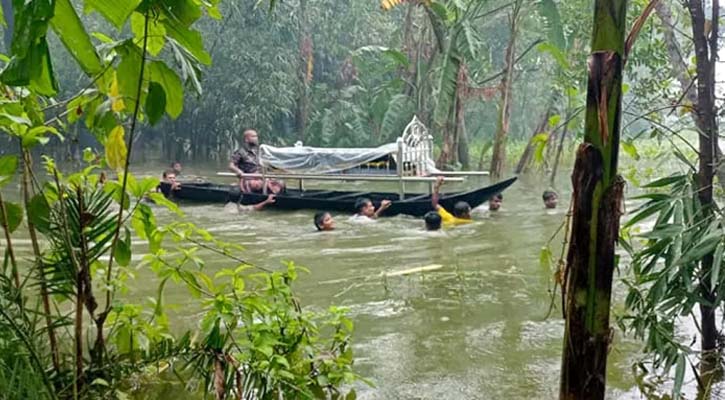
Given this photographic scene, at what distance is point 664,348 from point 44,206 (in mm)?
2760

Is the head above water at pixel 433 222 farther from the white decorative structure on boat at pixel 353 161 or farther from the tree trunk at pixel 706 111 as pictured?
the tree trunk at pixel 706 111

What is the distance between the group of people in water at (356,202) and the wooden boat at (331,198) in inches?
5.1

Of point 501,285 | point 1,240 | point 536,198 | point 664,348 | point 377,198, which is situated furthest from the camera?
point 536,198

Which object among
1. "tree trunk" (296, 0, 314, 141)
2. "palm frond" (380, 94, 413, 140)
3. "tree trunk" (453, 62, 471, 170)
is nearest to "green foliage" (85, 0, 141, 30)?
"tree trunk" (453, 62, 471, 170)

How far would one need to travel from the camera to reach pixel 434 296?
6.21 metres

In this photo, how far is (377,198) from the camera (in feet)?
39.2

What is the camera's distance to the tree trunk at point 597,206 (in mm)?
1865

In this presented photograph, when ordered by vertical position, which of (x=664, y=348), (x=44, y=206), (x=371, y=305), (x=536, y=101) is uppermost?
(x=536, y=101)

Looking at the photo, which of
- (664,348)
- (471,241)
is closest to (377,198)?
(471,241)

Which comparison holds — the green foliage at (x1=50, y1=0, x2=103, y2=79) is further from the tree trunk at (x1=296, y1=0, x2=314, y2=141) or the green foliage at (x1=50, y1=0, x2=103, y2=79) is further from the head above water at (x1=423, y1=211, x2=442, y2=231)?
the tree trunk at (x1=296, y1=0, x2=314, y2=141)

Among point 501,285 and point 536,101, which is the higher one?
point 536,101

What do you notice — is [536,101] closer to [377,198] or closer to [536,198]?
[536,198]

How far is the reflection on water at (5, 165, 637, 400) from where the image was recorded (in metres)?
4.17

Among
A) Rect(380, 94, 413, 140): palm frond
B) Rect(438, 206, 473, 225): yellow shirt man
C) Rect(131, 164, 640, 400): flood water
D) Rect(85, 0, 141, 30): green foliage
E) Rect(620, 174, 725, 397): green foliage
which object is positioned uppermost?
Rect(380, 94, 413, 140): palm frond
